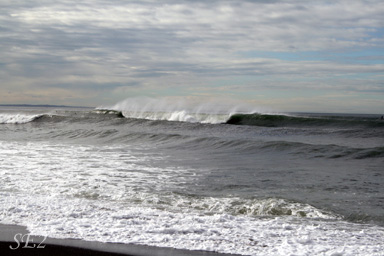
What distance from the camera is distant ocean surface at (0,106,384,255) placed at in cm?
389

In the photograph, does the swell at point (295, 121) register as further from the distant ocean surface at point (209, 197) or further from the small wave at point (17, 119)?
the small wave at point (17, 119)

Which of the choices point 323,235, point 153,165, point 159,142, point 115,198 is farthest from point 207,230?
point 159,142

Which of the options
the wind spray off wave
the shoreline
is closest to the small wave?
the wind spray off wave

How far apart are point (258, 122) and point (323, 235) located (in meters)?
21.6

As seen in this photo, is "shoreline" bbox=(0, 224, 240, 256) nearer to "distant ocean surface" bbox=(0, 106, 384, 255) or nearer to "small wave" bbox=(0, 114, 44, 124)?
"distant ocean surface" bbox=(0, 106, 384, 255)

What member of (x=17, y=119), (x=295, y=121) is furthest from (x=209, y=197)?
(x=17, y=119)

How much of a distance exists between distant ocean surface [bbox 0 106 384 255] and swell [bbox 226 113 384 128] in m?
11.5

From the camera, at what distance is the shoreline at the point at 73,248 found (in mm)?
3430

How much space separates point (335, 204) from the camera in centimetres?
546

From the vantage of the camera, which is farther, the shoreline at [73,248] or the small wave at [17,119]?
the small wave at [17,119]

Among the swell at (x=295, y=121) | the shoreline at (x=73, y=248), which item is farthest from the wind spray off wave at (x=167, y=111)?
the shoreline at (x=73, y=248)

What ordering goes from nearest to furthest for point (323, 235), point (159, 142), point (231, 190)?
point (323, 235) → point (231, 190) → point (159, 142)

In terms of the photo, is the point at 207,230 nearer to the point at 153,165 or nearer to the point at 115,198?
the point at 115,198

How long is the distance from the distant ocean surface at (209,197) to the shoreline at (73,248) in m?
0.14
